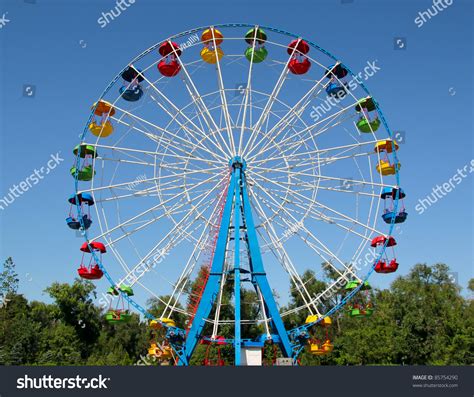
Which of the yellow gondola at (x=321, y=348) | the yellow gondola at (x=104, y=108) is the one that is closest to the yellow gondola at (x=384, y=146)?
the yellow gondola at (x=321, y=348)

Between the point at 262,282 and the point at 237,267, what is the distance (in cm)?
138

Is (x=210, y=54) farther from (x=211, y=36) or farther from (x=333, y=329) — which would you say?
(x=333, y=329)

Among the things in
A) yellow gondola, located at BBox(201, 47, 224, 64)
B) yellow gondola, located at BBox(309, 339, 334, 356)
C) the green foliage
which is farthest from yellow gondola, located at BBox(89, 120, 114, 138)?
the green foliage

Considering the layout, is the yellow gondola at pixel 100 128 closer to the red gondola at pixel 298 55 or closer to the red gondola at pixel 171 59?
the red gondola at pixel 171 59

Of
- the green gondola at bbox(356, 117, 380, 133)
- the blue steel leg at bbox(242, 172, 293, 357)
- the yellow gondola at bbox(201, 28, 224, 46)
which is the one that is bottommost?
the blue steel leg at bbox(242, 172, 293, 357)

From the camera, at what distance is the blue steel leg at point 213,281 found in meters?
22.6

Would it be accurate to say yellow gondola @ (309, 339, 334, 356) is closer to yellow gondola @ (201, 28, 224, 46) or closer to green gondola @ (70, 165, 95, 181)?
green gondola @ (70, 165, 95, 181)

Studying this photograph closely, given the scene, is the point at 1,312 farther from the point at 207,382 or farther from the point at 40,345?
the point at 207,382

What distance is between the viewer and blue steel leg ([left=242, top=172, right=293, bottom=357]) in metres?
22.6

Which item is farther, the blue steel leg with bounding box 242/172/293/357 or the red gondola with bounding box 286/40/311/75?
the red gondola with bounding box 286/40/311/75

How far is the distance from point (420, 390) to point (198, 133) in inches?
618

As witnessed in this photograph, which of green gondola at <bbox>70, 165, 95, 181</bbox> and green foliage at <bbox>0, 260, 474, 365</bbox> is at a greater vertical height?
green gondola at <bbox>70, 165, 95, 181</bbox>

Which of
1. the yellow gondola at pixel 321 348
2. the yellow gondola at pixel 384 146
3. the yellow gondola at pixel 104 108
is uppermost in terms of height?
the yellow gondola at pixel 104 108

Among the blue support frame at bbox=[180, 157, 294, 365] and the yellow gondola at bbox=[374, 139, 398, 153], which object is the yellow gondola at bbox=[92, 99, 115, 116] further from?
the yellow gondola at bbox=[374, 139, 398, 153]
